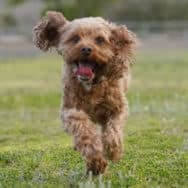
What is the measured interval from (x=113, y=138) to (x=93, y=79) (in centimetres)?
66

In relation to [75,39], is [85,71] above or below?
below

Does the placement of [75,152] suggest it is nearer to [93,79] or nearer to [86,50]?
[93,79]

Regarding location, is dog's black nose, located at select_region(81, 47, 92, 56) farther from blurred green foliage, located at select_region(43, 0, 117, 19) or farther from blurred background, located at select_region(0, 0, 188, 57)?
blurred green foliage, located at select_region(43, 0, 117, 19)

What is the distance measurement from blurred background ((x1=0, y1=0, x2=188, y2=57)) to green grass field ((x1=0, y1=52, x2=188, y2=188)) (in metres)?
23.2

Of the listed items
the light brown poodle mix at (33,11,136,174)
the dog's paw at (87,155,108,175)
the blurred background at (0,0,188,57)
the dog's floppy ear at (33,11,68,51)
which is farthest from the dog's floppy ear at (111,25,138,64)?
the blurred background at (0,0,188,57)

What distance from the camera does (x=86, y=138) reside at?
8.11m

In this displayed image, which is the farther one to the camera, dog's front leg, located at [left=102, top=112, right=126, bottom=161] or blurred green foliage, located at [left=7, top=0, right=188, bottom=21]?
blurred green foliage, located at [left=7, top=0, right=188, bottom=21]

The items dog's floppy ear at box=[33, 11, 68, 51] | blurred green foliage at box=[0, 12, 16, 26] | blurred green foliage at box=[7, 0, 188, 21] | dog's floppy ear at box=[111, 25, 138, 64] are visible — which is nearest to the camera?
dog's floppy ear at box=[111, 25, 138, 64]

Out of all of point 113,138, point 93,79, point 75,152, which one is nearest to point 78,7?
point 75,152

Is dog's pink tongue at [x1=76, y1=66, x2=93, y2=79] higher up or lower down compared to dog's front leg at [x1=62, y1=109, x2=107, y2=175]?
higher up

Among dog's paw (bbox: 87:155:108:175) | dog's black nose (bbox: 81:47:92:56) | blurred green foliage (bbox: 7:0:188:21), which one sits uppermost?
dog's black nose (bbox: 81:47:92:56)

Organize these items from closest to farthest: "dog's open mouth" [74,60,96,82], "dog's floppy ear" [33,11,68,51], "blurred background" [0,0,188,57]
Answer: "dog's open mouth" [74,60,96,82], "dog's floppy ear" [33,11,68,51], "blurred background" [0,0,188,57]

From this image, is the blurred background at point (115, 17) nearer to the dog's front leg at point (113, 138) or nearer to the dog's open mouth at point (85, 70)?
the dog's front leg at point (113, 138)

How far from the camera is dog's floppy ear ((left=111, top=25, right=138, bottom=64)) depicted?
29.1ft
